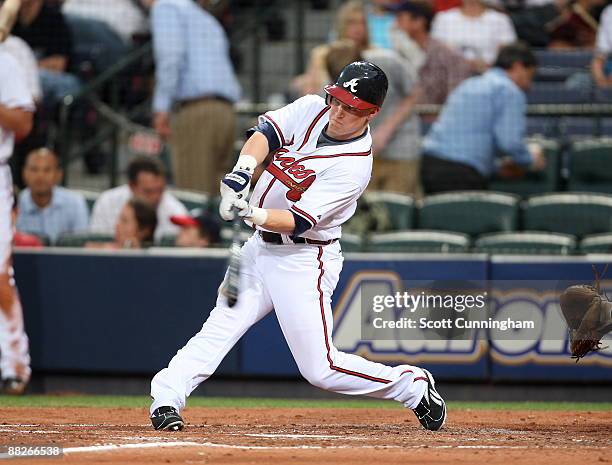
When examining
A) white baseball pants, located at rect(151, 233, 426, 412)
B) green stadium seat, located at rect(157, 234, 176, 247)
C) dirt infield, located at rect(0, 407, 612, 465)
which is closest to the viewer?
dirt infield, located at rect(0, 407, 612, 465)

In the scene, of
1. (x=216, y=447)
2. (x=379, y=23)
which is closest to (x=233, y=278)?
(x=216, y=447)

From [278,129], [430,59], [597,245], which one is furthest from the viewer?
[430,59]

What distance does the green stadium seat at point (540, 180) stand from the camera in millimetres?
9914

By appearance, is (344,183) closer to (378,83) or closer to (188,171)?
(378,83)

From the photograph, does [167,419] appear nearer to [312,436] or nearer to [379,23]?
[312,436]

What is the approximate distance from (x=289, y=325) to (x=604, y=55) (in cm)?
597

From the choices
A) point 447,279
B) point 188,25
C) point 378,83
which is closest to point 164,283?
point 447,279

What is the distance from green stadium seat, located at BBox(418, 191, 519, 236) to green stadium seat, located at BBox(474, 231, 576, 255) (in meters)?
0.50

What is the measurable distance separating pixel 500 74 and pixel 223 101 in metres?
→ 2.20

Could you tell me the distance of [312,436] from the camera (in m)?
5.58

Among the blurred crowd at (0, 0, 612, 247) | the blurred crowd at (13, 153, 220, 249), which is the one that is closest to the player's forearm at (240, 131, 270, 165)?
the blurred crowd at (0, 0, 612, 247)

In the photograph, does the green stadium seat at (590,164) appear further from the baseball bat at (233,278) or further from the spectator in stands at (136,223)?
the baseball bat at (233,278)

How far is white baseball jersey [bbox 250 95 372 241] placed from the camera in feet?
17.9

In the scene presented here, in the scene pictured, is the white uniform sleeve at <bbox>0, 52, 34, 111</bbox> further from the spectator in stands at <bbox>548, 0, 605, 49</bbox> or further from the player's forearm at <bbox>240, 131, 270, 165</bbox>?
the spectator in stands at <bbox>548, 0, 605, 49</bbox>
